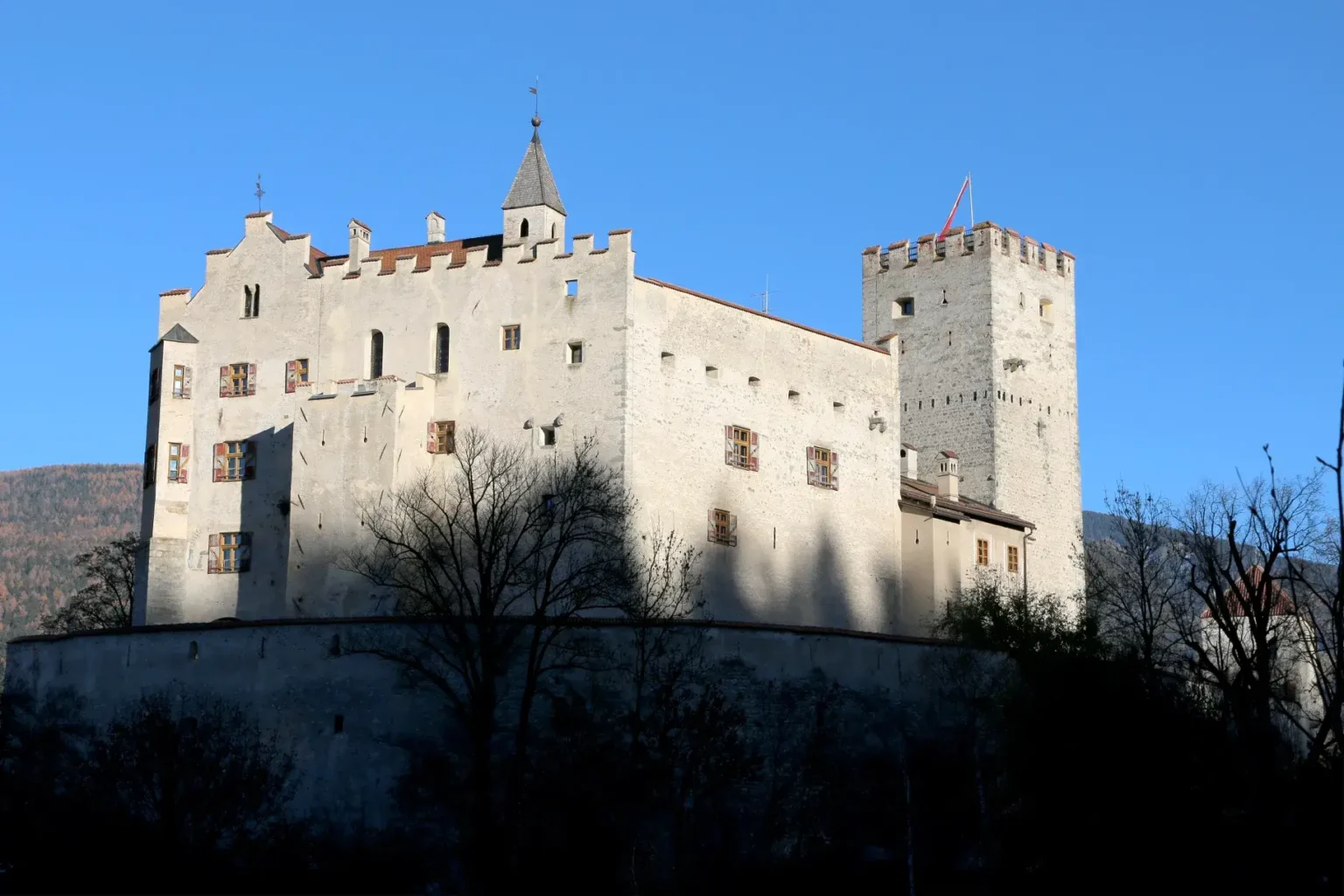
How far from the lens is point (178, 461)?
54.1 meters

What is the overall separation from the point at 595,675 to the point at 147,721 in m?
10.3

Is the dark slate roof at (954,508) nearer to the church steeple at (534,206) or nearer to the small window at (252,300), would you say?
the church steeple at (534,206)

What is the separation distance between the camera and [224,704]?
42.3m

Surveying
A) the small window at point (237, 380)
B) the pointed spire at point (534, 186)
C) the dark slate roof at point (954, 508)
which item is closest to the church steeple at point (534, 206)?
the pointed spire at point (534, 186)

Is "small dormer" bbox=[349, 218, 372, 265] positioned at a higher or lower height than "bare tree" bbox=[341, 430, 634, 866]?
higher

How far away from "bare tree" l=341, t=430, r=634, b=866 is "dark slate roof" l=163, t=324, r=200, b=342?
927 cm

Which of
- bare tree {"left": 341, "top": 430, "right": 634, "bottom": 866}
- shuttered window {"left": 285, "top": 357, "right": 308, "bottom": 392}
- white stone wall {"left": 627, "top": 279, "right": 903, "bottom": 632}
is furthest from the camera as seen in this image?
shuttered window {"left": 285, "top": 357, "right": 308, "bottom": 392}

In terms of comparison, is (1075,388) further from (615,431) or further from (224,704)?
(224,704)

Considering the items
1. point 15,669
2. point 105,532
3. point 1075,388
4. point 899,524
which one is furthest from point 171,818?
point 105,532

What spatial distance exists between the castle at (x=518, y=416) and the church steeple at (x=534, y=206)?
8 centimetres

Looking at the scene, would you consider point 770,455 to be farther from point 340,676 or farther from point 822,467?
point 340,676

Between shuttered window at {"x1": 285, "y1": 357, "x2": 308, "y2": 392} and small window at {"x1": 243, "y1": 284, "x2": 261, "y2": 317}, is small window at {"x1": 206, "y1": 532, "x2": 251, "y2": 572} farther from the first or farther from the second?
small window at {"x1": 243, "y1": 284, "x2": 261, "y2": 317}

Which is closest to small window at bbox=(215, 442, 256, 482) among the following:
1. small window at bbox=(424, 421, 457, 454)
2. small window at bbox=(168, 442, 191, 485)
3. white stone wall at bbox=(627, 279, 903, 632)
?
small window at bbox=(168, 442, 191, 485)

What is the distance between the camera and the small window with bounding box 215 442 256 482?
175 feet
